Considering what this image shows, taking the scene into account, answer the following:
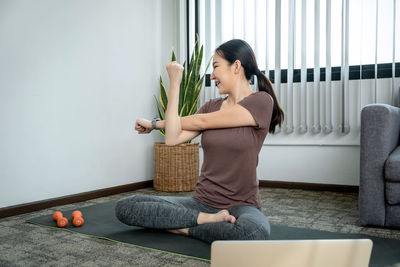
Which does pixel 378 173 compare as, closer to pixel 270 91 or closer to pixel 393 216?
pixel 393 216

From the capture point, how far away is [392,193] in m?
1.96

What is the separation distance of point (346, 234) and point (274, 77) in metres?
1.89

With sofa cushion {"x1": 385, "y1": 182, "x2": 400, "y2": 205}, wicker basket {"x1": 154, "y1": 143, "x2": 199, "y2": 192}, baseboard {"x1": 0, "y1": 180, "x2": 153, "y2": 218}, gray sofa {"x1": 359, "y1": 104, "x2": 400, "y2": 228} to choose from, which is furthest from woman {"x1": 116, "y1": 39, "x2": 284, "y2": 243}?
wicker basket {"x1": 154, "y1": 143, "x2": 199, "y2": 192}

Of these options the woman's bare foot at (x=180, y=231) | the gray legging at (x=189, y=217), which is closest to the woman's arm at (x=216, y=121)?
the gray legging at (x=189, y=217)

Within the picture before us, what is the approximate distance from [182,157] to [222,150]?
161cm

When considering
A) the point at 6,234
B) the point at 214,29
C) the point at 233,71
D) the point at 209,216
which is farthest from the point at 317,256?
the point at 214,29

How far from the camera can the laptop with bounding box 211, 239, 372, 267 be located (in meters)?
0.55

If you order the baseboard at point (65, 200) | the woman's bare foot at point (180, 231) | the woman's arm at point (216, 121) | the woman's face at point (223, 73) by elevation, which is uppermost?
the woman's face at point (223, 73)

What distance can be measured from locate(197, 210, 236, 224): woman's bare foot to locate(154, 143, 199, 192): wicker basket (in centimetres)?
157

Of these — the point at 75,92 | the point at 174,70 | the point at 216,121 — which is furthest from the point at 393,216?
the point at 75,92

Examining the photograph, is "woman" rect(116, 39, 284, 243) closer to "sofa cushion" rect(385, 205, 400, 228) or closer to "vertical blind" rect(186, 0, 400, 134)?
"sofa cushion" rect(385, 205, 400, 228)

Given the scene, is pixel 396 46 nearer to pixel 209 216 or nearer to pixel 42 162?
pixel 209 216

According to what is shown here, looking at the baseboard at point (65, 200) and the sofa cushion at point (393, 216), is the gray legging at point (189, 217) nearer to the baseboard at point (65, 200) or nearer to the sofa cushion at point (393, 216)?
the sofa cushion at point (393, 216)

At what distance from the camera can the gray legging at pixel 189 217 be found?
155 cm
